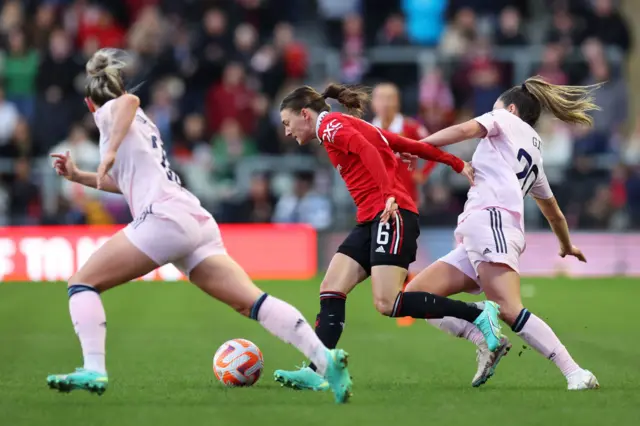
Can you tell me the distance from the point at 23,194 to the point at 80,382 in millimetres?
12790

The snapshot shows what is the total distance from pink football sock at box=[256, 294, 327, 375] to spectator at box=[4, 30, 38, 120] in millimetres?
13933

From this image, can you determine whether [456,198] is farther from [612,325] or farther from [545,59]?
[612,325]

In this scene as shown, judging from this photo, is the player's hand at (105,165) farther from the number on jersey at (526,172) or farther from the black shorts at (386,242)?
the number on jersey at (526,172)

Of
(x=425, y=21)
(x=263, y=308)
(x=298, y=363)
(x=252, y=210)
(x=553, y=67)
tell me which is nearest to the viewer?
(x=263, y=308)

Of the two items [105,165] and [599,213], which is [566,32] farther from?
[105,165]

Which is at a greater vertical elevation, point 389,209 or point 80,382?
point 389,209

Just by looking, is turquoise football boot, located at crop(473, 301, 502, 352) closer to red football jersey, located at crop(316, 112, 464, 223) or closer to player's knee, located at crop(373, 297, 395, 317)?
player's knee, located at crop(373, 297, 395, 317)

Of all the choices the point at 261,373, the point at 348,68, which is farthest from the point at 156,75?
the point at 261,373

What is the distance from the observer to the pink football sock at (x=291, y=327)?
22.9ft

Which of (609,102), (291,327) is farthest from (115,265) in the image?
(609,102)

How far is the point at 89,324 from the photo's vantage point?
23.0 feet

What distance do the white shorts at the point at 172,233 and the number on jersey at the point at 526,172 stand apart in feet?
7.02

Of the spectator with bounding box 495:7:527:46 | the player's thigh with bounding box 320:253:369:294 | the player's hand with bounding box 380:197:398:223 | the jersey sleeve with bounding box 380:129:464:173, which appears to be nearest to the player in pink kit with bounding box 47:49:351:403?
the player's hand with bounding box 380:197:398:223

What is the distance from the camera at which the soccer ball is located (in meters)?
7.97
